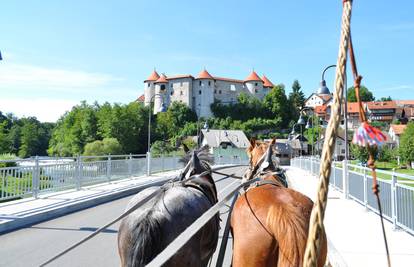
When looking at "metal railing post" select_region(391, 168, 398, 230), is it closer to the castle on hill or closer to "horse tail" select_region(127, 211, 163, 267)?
"horse tail" select_region(127, 211, 163, 267)

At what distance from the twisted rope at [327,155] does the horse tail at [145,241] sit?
2.09 metres

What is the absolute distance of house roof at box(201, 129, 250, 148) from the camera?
263 feet

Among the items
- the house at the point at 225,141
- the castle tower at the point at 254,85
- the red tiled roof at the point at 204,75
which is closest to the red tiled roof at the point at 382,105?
the castle tower at the point at 254,85

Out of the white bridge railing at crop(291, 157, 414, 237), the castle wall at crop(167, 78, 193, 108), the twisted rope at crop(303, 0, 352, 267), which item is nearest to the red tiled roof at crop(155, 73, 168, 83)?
the castle wall at crop(167, 78, 193, 108)

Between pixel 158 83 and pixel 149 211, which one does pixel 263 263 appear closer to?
pixel 149 211

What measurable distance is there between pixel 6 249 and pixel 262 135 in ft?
314

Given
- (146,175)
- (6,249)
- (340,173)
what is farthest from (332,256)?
(146,175)

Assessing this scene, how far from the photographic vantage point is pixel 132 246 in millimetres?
2770

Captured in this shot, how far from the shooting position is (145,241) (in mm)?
2754

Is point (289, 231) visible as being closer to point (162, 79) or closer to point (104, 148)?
point (104, 148)

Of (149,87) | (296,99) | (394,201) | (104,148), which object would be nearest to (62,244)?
(394,201)

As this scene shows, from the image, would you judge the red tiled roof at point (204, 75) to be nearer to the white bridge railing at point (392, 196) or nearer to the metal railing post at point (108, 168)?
the metal railing post at point (108, 168)

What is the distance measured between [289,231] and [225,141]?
79.0 meters

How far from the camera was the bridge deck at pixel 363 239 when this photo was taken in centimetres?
520
